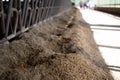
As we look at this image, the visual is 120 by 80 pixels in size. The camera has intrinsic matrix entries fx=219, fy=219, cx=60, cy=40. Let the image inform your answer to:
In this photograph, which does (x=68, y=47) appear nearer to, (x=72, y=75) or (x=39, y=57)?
(x=39, y=57)

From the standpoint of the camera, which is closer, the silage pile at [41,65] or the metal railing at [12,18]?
the silage pile at [41,65]

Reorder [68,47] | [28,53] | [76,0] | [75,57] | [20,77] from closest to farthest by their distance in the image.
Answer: [20,77], [75,57], [28,53], [68,47], [76,0]

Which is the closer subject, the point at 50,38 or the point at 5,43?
the point at 5,43

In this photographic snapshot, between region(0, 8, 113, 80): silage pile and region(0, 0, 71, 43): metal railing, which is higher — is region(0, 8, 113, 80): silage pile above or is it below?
below

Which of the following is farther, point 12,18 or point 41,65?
point 12,18

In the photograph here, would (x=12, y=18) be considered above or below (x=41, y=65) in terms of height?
above

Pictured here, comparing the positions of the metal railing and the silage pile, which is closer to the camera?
the silage pile

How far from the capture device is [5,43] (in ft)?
15.3

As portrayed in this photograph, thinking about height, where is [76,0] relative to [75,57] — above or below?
below

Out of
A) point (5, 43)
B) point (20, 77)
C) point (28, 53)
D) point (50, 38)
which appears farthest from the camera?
point (50, 38)

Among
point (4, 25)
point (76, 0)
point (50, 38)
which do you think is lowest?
point (76, 0)

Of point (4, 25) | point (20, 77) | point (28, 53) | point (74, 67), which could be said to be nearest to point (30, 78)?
point (20, 77)

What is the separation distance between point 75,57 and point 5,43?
1.67 meters

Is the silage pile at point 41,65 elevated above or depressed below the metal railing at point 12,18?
below
